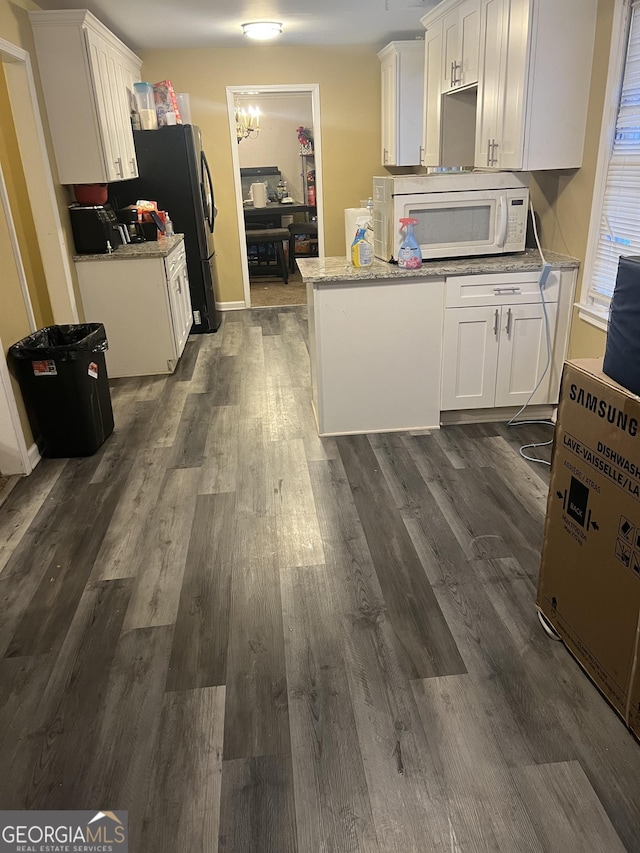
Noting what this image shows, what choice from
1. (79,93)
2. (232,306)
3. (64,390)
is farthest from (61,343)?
(232,306)

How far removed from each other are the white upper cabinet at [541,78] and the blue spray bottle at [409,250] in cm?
59

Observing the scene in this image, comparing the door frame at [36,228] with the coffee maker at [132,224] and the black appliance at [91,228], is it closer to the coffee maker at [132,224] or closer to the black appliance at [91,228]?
the black appliance at [91,228]

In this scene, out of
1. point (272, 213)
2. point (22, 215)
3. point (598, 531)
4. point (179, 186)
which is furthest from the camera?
point (272, 213)

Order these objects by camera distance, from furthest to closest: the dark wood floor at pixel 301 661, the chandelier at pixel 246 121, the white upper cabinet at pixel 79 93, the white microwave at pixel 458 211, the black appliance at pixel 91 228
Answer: the chandelier at pixel 246 121, the black appliance at pixel 91 228, the white upper cabinet at pixel 79 93, the white microwave at pixel 458 211, the dark wood floor at pixel 301 661

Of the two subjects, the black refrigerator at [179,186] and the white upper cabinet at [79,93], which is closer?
the white upper cabinet at [79,93]

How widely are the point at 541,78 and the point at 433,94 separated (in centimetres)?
177

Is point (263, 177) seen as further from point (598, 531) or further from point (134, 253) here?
point (598, 531)

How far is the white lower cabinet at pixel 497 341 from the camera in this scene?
333cm

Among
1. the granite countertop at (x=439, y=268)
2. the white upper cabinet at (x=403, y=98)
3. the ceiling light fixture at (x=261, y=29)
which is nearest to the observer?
the granite countertop at (x=439, y=268)

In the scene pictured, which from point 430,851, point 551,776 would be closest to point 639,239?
point 551,776

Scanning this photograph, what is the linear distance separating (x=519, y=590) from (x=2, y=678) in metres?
1.72

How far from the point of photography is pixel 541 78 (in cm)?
297

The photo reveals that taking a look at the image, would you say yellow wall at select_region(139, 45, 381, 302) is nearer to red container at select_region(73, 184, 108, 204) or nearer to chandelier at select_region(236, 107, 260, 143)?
red container at select_region(73, 184, 108, 204)

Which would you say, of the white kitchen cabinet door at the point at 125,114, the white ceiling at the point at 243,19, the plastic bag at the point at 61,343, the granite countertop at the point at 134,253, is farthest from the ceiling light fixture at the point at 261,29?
the plastic bag at the point at 61,343
